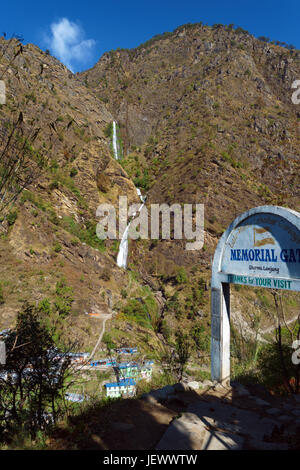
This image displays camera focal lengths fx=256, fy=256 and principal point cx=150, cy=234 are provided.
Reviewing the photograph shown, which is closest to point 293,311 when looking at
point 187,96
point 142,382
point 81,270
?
point 81,270

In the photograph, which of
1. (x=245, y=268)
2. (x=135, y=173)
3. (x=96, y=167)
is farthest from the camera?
(x=135, y=173)

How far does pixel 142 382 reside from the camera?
6.86m

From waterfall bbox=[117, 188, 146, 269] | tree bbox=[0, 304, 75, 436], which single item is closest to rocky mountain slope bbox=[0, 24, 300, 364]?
waterfall bbox=[117, 188, 146, 269]

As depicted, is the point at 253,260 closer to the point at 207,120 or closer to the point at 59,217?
the point at 59,217

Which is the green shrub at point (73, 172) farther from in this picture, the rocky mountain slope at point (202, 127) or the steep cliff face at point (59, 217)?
the rocky mountain slope at point (202, 127)

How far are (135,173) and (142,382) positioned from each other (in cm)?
4265

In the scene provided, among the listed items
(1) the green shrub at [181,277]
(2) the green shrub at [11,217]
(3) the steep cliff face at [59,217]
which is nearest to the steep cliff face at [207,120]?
(1) the green shrub at [181,277]

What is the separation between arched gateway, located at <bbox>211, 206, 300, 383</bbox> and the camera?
4633 millimetres

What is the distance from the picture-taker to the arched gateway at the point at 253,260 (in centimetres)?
463

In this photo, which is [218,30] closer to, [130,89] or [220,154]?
[130,89]

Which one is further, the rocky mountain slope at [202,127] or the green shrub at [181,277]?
the rocky mountain slope at [202,127]

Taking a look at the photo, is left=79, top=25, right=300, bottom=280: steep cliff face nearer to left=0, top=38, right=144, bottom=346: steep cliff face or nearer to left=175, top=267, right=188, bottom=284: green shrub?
left=175, top=267, right=188, bottom=284: green shrub

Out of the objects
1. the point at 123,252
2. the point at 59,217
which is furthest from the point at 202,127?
the point at 59,217

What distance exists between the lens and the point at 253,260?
17.4ft
